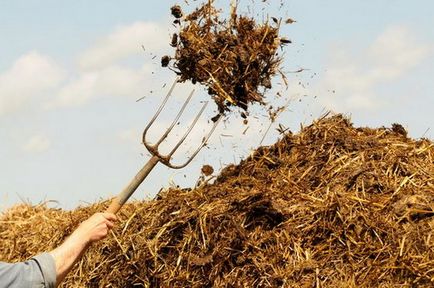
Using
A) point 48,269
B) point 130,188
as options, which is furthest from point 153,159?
point 48,269

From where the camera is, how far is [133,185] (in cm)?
507

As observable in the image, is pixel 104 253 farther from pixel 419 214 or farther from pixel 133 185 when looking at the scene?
pixel 419 214

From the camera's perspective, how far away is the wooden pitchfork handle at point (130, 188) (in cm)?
490

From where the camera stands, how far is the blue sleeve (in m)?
2.80

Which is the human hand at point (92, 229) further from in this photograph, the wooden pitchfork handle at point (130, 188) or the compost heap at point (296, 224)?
the compost heap at point (296, 224)

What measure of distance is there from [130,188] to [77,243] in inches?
65.5

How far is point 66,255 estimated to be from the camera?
3242 millimetres

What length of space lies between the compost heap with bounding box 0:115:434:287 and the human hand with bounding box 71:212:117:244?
1.29m

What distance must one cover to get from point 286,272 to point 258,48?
80.2 inches

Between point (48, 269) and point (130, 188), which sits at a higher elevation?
point (130, 188)

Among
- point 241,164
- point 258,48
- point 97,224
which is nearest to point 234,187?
point 241,164

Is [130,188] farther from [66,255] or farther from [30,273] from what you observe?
[30,273]

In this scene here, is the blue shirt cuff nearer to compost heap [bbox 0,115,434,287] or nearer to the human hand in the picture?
the human hand

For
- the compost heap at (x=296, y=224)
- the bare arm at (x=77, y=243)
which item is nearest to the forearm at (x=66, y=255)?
the bare arm at (x=77, y=243)
